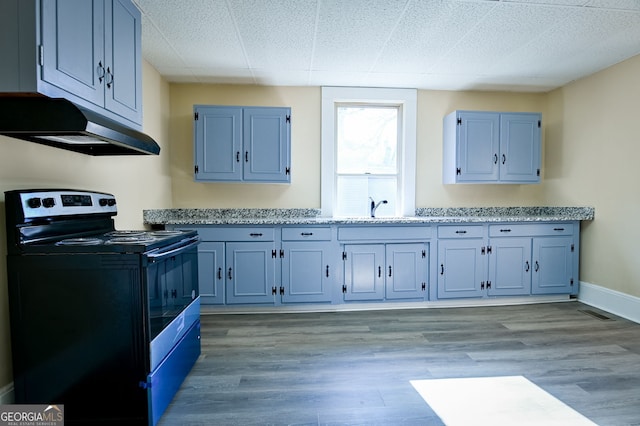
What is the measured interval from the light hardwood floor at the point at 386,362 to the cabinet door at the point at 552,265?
0.89ft

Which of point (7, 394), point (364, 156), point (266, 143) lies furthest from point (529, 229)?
point (7, 394)

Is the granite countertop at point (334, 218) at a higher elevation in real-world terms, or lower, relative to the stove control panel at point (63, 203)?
lower

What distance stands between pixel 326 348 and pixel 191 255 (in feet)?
3.96

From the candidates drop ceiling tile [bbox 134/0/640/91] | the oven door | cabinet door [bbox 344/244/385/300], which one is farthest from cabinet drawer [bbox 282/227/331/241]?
drop ceiling tile [bbox 134/0/640/91]

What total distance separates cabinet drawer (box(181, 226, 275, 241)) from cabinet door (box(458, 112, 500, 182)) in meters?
2.23

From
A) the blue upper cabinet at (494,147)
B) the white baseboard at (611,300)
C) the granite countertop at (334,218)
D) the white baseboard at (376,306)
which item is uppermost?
the blue upper cabinet at (494,147)

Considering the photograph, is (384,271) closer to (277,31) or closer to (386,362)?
(386,362)

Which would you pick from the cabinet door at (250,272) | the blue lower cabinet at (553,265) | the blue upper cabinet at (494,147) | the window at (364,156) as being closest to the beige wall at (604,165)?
the blue lower cabinet at (553,265)

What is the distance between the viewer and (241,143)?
336 centimetres

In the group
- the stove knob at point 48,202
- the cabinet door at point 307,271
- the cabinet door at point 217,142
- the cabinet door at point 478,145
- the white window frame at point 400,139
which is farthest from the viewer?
the white window frame at point 400,139

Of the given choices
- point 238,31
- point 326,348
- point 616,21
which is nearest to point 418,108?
point 616,21

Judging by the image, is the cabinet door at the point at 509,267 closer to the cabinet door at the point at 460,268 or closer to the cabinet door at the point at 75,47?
the cabinet door at the point at 460,268

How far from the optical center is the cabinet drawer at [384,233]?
324cm

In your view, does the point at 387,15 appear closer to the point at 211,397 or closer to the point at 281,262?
the point at 281,262
